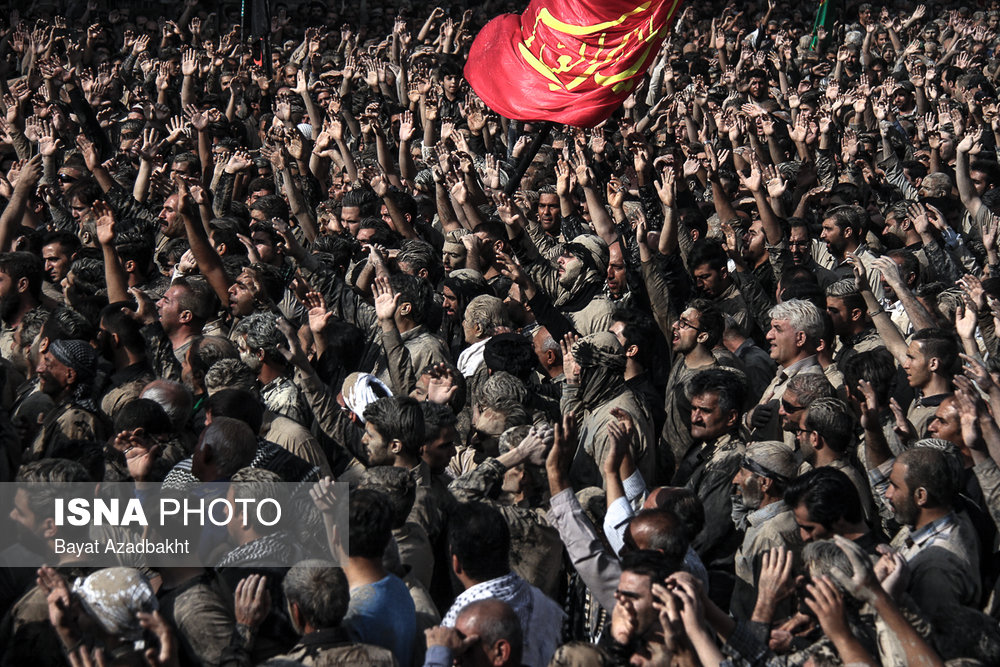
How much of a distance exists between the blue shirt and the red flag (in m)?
6.56

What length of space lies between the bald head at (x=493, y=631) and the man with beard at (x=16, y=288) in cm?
470

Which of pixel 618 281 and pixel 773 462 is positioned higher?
pixel 618 281

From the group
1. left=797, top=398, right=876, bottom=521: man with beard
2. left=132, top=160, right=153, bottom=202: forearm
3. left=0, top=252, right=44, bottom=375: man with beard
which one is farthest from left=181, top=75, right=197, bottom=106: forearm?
left=797, top=398, right=876, bottom=521: man with beard

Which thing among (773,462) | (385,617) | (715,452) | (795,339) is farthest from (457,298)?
(385,617)

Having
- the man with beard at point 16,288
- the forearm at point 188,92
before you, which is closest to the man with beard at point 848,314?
the man with beard at point 16,288

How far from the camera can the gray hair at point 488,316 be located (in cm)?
725

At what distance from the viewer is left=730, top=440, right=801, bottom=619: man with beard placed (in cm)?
508

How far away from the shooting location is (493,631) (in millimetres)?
3904

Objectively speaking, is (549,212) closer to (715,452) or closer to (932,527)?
(715,452)

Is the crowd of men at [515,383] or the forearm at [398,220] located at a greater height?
the forearm at [398,220]

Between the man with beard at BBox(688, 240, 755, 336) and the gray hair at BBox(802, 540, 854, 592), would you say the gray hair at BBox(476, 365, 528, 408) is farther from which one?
the man with beard at BBox(688, 240, 755, 336)

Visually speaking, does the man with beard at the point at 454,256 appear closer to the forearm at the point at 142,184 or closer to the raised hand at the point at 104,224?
the raised hand at the point at 104,224

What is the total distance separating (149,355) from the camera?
7.28m

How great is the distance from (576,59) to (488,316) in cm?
407
